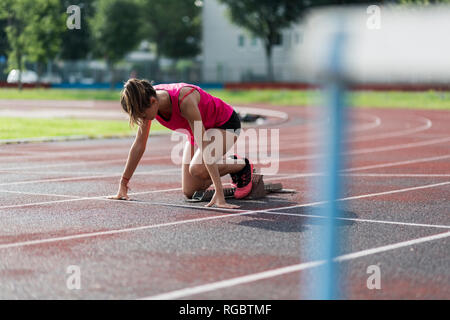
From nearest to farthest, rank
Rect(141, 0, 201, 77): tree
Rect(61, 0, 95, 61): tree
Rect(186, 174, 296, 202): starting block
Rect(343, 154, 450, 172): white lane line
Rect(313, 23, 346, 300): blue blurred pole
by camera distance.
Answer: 1. Rect(313, 23, 346, 300): blue blurred pole
2. Rect(186, 174, 296, 202): starting block
3. Rect(343, 154, 450, 172): white lane line
4. Rect(61, 0, 95, 61): tree
5. Rect(141, 0, 201, 77): tree

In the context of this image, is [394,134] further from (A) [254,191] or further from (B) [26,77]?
(B) [26,77]

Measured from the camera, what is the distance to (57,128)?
75.2 ft

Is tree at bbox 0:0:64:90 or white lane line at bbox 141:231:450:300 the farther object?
tree at bbox 0:0:64:90

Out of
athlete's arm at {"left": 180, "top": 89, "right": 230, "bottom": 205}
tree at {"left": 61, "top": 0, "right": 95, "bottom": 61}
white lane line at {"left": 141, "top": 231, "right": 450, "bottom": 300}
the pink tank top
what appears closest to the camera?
white lane line at {"left": 141, "top": 231, "right": 450, "bottom": 300}

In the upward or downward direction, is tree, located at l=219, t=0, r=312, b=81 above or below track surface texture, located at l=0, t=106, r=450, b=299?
above

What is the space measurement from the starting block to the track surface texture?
147mm

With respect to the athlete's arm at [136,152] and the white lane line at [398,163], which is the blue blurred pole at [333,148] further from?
the white lane line at [398,163]

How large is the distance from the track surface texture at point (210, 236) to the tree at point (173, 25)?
87.7 m

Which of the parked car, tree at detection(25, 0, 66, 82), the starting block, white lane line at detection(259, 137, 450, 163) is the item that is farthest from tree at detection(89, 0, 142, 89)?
the starting block

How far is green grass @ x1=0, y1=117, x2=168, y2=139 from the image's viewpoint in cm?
2055

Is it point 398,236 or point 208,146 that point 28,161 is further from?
point 398,236

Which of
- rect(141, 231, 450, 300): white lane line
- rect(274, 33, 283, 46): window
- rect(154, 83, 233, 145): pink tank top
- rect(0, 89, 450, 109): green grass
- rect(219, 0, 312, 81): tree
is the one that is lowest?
rect(0, 89, 450, 109): green grass

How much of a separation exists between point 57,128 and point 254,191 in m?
14.9

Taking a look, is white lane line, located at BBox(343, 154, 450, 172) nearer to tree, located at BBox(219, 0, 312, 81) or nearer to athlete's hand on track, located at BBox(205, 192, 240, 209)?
athlete's hand on track, located at BBox(205, 192, 240, 209)
